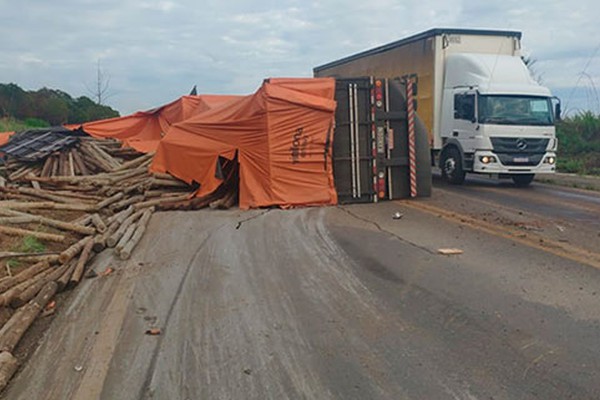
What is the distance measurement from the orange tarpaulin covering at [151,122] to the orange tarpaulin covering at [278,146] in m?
7.28

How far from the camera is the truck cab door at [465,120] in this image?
14.8 m

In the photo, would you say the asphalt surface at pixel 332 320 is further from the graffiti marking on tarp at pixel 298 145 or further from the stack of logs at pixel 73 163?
the stack of logs at pixel 73 163

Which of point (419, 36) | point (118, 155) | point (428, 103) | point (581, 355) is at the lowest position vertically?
point (581, 355)

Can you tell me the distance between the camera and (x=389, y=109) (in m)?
12.2

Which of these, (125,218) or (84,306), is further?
(125,218)

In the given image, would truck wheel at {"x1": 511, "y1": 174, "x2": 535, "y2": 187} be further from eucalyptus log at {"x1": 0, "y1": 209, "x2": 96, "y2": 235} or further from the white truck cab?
eucalyptus log at {"x1": 0, "y1": 209, "x2": 96, "y2": 235}

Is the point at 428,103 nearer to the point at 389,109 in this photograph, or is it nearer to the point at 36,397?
the point at 389,109

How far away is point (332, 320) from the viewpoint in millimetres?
5156

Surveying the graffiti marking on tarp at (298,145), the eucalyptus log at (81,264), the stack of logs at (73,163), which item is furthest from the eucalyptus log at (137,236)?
the stack of logs at (73,163)

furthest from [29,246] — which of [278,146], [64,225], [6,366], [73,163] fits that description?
[73,163]

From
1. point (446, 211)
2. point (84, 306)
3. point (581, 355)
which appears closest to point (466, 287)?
point (581, 355)

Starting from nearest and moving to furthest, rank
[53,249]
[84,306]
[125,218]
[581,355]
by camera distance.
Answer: [581,355]
[84,306]
[53,249]
[125,218]

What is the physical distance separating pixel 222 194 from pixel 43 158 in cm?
605

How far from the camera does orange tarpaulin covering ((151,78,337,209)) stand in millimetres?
11438
